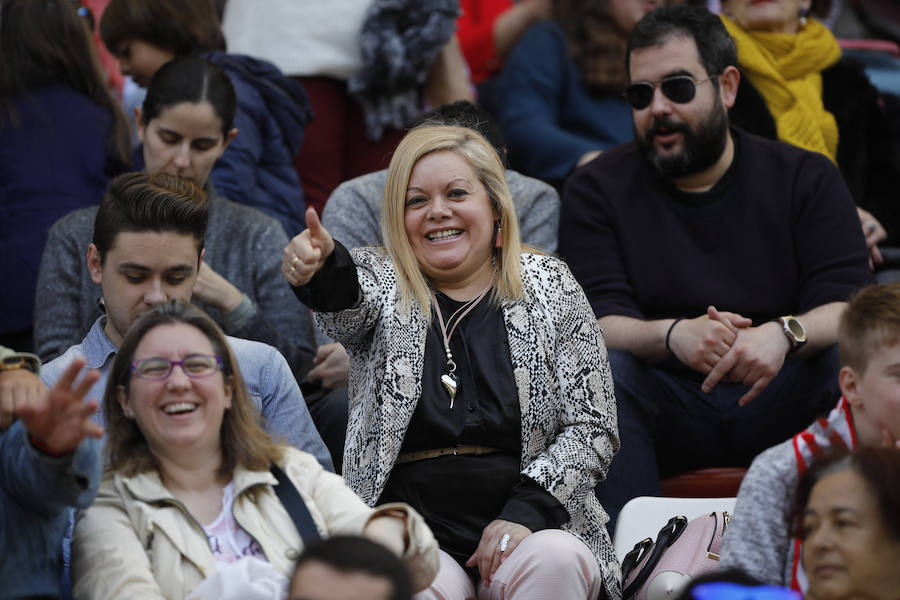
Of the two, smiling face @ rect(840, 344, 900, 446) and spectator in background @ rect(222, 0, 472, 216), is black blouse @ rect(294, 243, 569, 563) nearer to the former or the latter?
smiling face @ rect(840, 344, 900, 446)

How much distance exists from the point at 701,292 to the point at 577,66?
1.60 metres

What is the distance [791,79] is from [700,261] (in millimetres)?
1245

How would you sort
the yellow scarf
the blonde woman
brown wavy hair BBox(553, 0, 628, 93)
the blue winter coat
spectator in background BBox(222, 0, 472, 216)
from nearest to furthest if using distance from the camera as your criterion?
the blonde woman
the blue winter coat
the yellow scarf
spectator in background BBox(222, 0, 472, 216)
brown wavy hair BBox(553, 0, 628, 93)

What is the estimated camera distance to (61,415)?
7.86ft

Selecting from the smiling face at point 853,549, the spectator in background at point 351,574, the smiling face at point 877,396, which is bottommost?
the smiling face at point 853,549

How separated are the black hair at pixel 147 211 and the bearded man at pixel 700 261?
130 centimetres

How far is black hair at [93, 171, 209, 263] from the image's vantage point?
11.0 ft

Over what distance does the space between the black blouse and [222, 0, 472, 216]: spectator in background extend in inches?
81.4

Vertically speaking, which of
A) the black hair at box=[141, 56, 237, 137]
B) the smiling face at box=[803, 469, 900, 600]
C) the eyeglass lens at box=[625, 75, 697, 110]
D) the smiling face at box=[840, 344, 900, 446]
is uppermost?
the black hair at box=[141, 56, 237, 137]

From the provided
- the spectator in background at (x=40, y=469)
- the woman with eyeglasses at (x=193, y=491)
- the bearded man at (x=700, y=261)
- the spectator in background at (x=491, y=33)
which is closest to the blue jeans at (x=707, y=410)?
the bearded man at (x=700, y=261)

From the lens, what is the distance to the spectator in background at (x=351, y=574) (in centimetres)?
210

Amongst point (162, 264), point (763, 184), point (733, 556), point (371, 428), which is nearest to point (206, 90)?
point (162, 264)

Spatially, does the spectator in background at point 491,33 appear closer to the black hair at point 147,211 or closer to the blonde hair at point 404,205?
the blonde hair at point 404,205

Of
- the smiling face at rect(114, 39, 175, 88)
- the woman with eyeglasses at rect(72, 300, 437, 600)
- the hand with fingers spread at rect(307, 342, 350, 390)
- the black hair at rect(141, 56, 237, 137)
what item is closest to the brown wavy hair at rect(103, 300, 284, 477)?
the woman with eyeglasses at rect(72, 300, 437, 600)
